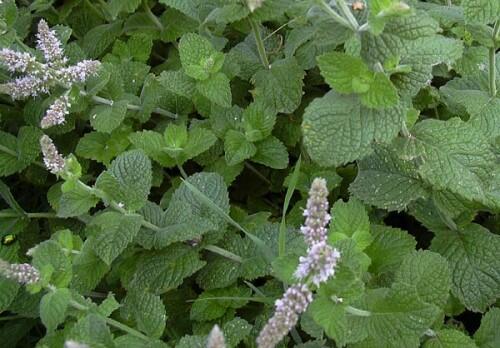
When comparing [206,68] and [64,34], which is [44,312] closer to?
[206,68]

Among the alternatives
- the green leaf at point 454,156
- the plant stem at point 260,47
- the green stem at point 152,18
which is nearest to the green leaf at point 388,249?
the green leaf at point 454,156

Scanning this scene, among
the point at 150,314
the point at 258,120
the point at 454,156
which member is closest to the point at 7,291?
the point at 150,314

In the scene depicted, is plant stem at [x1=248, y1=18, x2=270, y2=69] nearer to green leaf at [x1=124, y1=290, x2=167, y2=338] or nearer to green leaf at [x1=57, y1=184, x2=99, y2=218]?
green leaf at [x1=57, y1=184, x2=99, y2=218]

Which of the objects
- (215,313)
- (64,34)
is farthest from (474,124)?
(64,34)

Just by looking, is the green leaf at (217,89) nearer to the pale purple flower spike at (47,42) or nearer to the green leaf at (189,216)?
the green leaf at (189,216)

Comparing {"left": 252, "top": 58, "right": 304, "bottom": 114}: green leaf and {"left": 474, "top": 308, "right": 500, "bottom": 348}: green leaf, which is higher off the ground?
{"left": 252, "top": 58, "right": 304, "bottom": 114}: green leaf

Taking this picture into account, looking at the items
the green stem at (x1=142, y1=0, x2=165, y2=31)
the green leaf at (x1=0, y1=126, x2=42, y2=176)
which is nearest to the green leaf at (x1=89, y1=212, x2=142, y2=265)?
the green leaf at (x1=0, y1=126, x2=42, y2=176)
